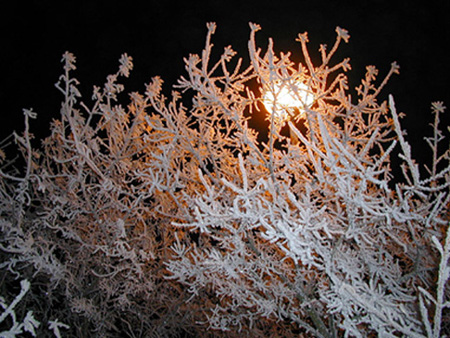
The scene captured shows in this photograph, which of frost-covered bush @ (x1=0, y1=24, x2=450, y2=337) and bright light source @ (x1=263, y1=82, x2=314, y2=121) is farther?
bright light source @ (x1=263, y1=82, x2=314, y2=121)

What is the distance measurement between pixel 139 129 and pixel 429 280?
5323 mm

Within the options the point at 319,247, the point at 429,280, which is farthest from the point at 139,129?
the point at 429,280

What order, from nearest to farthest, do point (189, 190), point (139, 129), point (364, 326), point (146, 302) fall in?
point (364, 326), point (139, 129), point (189, 190), point (146, 302)

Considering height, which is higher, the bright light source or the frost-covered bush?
the bright light source

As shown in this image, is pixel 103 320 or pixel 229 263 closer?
pixel 229 263

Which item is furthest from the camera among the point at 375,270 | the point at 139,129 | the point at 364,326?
the point at 139,129

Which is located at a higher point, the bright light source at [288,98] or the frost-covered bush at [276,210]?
the bright light source at [288,98]

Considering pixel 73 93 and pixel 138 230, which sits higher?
pixel 73 93

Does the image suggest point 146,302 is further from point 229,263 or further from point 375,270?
point 375,270

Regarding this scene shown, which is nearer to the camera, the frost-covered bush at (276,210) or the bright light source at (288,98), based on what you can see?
the frost-covered bush at (276,210)

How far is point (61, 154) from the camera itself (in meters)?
6.43

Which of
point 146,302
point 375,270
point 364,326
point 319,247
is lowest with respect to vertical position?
point 146,302

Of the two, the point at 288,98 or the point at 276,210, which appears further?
the point at 288,98

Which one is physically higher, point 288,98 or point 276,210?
point 288,98
